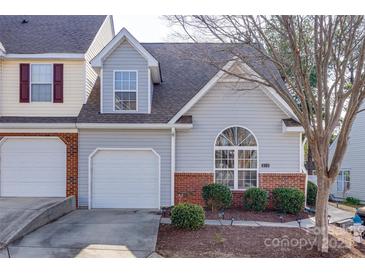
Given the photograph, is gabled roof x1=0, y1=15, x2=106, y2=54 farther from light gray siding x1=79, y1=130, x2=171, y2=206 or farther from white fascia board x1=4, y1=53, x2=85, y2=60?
light gray siding x1=79, y1=130, x2=171, y2=206

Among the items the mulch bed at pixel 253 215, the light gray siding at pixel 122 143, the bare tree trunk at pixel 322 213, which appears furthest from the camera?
the light gray siding at pixel 122 143

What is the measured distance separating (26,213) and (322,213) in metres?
7.51

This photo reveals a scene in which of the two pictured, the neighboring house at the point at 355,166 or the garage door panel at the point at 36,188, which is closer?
the garage door panel at the point at 36,188

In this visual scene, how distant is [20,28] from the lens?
14055 mm

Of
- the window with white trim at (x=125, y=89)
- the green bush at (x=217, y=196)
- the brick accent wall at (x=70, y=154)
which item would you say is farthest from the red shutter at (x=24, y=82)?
the green bush at (x=217, y=196)

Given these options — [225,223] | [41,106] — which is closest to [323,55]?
[225,223]

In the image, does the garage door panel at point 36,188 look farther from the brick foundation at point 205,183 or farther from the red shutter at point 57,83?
the brick foundation at point 205,183

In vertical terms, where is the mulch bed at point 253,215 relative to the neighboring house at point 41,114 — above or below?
below

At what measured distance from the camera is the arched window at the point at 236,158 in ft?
39.5

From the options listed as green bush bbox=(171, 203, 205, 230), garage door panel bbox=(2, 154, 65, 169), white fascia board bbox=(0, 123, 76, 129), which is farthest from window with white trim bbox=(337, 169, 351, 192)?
garage door panel bbox=(2, 154, 65, 169)

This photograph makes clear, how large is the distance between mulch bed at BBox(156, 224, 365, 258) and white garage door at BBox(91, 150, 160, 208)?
→ 9.35 feet

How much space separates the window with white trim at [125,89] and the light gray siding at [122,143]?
0.96 m

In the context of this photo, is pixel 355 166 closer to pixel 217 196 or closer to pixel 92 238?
pixel 217 196

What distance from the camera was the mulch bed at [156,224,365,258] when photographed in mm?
7246
